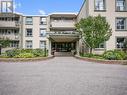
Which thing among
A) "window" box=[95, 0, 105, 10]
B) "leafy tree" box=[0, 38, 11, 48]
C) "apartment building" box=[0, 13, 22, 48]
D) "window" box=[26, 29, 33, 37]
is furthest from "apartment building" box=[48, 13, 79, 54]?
"window" box=[95, 0, 105, 10]

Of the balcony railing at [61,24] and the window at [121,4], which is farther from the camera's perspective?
the balcony railing at [61,24]

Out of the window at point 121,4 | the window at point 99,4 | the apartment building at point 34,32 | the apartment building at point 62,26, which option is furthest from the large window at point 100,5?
the apartment building at point 34,32

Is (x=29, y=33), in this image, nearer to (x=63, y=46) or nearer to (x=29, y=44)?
(x=29, y=44)

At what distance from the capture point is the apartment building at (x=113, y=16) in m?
31.0

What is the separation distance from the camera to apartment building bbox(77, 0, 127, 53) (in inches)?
1222

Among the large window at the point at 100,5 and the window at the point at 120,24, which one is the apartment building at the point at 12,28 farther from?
the window at the point at 120,24

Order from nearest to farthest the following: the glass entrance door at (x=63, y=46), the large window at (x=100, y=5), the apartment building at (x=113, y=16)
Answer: the apartment building at (x=113, y=16)
the large window at (x=100, y=5)
the glass entrance door at (x=63, y=46)

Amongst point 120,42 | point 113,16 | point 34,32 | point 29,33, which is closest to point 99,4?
point 113,16

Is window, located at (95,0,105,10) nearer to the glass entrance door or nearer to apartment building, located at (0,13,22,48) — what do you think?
the glass entrance door

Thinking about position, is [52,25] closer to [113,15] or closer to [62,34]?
[62,34]

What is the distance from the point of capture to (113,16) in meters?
31.6

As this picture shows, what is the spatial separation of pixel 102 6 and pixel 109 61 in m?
13.4

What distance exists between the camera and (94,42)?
26328 millimetres

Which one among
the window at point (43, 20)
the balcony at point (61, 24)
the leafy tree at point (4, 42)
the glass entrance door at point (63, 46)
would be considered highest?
the window at point (43, 20)
